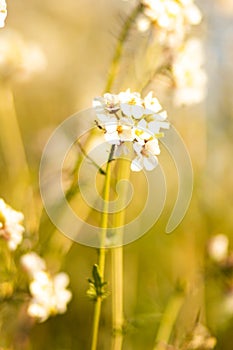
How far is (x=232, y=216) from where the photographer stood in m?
2.09

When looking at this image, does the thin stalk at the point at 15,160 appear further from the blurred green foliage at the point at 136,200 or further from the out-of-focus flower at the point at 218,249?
the out-of-focus flower at the point at 218,249

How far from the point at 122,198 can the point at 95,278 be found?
0.82ft

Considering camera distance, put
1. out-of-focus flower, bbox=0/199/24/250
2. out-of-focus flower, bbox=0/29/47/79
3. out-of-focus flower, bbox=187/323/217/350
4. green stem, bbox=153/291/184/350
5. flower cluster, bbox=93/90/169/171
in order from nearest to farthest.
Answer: flower cluster, bbox=93/90/169/171, out-of-focus flower, bbox=0/199/24/250, out-of-focus flower, bbox=187/323/217/350, green stem, bbox=153/291/184/350, out-of-focus flower, bbox=0/29/47/79

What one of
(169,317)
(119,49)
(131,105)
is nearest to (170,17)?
(119,49)

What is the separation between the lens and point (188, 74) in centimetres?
142

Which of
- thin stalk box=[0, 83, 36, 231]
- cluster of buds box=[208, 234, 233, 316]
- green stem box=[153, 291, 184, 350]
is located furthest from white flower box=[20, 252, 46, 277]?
cluster of buds box=[208, 234, 233, 316]

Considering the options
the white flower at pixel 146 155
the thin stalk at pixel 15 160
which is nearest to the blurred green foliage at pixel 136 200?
the thin stalk at pixel 15 160

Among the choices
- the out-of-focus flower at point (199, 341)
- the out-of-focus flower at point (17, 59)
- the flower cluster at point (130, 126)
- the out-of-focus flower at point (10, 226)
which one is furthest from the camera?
the out-of-focus flower at point (17, 59)

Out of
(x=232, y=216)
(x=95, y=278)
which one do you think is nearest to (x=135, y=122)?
(x=95, y=278)

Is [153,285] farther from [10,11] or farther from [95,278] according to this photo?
[10,11]

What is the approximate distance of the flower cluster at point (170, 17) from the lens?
125cm

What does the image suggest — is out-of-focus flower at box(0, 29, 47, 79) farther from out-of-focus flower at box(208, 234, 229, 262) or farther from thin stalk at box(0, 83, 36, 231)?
out-of-focus flower at box(208, 234, 229, 262)

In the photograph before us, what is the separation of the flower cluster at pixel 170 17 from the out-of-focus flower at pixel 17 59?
487mm

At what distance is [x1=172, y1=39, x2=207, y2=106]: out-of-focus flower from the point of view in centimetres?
140
